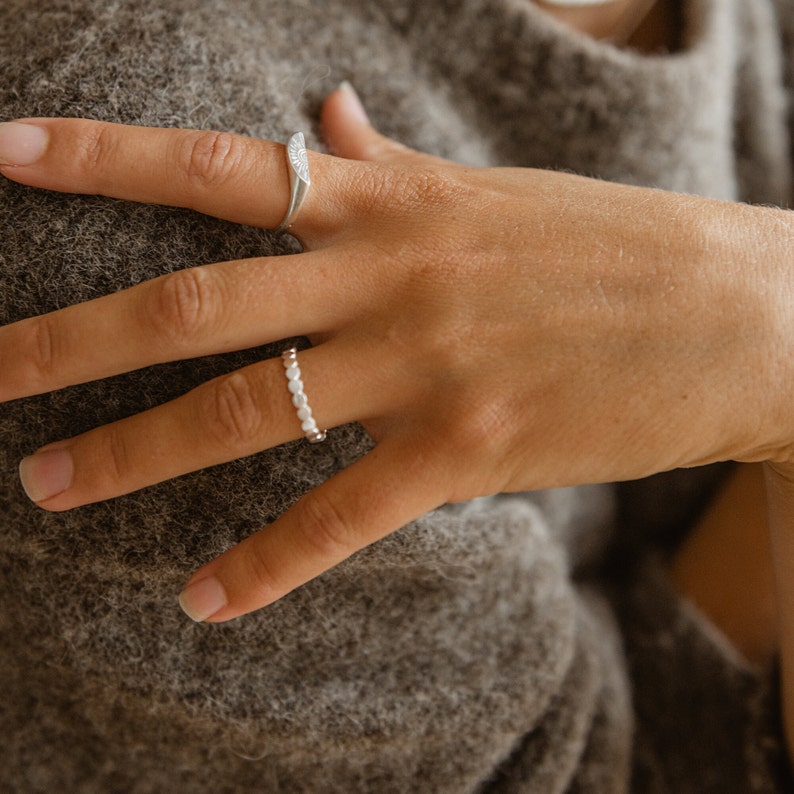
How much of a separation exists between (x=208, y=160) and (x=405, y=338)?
197 millimetres

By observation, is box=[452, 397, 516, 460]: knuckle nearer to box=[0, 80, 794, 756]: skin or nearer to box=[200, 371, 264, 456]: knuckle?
box=[0, 80, 794, 756]: skin

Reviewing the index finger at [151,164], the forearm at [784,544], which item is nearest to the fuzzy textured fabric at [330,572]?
the index finger at [151,164]

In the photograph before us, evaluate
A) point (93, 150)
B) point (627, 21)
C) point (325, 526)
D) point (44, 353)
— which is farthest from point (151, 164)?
point (627, 21)

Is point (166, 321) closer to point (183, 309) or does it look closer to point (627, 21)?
point (183, 309)

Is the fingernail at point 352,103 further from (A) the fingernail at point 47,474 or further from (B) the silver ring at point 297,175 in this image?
(A) the fingernail at point 47,474

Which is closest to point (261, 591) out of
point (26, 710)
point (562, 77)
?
point (26, 710)

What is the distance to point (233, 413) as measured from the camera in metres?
0.53

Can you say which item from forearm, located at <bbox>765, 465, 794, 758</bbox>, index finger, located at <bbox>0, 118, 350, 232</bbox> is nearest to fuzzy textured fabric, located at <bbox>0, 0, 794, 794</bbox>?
index finger, located at <bbox>0, 118, 350, 232</bbox>

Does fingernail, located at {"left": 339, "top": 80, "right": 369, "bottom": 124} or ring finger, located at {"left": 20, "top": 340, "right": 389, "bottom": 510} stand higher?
fingernail, located at {"left": 339, "top": 80, "right": 369, "bottom": 124}

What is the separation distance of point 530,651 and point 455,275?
1.37 ft

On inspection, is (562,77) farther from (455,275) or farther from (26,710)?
(26,710)

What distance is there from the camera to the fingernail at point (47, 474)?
1.86 feet

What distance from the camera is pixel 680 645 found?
0.94m

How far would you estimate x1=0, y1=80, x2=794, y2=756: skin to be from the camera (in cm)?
54
